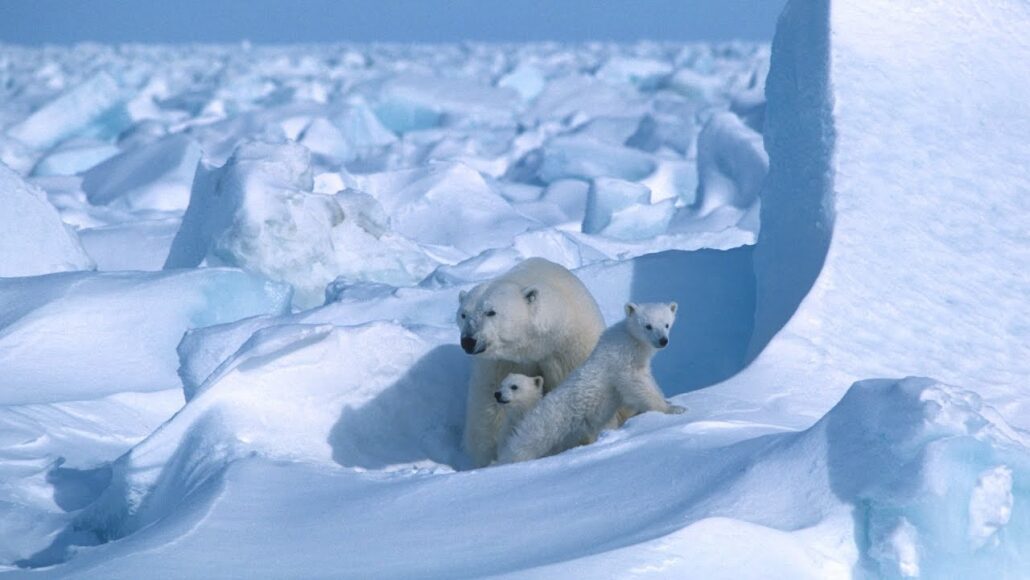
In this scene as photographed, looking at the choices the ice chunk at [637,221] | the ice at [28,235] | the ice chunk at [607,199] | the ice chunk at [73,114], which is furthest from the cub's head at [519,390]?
the ice chunk at [73,114]

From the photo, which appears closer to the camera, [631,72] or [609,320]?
[609,320]

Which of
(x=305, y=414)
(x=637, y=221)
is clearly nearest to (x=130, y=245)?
(x=637, y=221)

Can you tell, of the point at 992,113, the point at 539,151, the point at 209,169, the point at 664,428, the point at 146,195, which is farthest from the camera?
the point at 539,151

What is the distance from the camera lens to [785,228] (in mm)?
3754

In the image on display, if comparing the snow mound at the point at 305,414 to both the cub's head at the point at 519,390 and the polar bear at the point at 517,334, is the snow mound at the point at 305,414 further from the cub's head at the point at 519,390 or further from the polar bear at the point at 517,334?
the cub's head at the point at 519,390

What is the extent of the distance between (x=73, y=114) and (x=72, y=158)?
282 cm

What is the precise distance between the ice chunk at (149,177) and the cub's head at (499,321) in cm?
500

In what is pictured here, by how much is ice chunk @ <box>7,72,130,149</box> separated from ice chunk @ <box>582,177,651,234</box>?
687cm

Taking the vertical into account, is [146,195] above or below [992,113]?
below

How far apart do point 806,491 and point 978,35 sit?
2.56m

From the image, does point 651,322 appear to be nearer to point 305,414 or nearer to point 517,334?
point 517,334

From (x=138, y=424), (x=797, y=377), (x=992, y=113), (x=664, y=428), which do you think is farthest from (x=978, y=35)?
(x=138, y=424)

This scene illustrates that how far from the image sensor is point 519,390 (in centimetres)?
317

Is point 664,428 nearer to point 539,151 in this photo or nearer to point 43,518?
point 43,518
